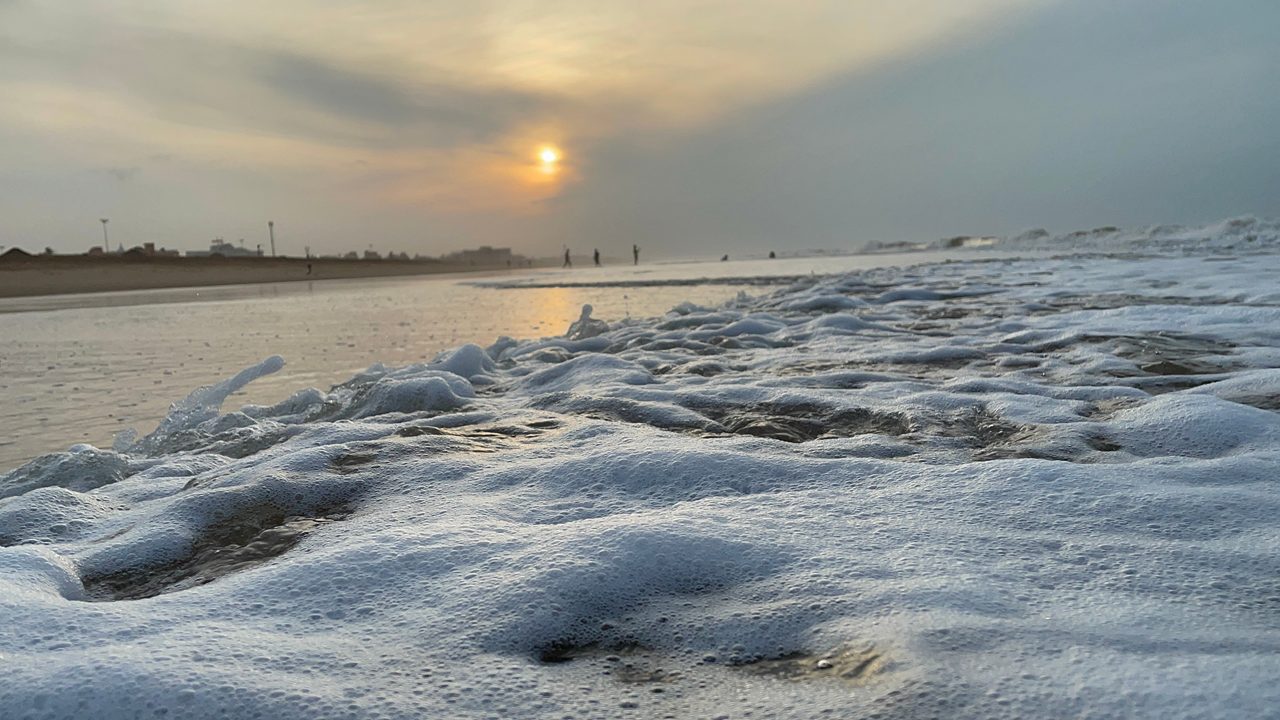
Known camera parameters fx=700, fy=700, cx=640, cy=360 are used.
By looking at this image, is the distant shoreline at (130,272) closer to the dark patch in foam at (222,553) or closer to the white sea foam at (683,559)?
the white sea foam at (683,559)

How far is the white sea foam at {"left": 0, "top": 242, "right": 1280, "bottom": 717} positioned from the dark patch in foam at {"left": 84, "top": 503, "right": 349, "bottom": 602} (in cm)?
1

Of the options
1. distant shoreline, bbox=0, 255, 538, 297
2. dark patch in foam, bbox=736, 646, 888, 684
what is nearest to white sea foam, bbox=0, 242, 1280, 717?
dark patch in foam, bbox=736, 646, 888, 684

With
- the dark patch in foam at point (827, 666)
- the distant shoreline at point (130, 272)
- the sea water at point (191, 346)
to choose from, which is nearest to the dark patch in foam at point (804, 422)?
the dark patch in foam at point (827, 666)

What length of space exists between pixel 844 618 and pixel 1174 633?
54 centimetres

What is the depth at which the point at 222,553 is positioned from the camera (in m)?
1.84

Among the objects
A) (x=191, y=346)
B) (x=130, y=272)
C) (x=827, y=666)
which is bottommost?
(x=827, y=666)

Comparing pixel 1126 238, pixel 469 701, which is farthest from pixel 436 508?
pixel 1126 238

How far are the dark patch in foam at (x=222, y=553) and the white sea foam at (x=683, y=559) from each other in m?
0.01

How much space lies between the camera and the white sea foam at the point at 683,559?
1102 millimetres

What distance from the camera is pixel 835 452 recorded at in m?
2.44

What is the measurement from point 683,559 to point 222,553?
1225 mm

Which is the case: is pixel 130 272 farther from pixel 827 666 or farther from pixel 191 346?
pixel 827 666

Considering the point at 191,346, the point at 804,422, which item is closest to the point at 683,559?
the point at 804,422

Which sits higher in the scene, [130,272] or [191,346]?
[130,272]
